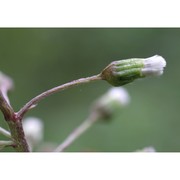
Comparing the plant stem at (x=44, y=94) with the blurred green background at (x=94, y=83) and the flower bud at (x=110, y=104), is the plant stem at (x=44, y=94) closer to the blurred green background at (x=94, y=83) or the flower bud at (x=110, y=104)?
the flower bud at (x=110, y=104)

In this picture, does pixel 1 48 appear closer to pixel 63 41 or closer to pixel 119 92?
pixel 63 41

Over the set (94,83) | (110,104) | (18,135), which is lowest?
(94,83)

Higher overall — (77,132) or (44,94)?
(44,94)

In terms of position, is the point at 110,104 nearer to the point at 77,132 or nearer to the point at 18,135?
the point at 77,132

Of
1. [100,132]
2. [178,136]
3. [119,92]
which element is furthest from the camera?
[100,132]

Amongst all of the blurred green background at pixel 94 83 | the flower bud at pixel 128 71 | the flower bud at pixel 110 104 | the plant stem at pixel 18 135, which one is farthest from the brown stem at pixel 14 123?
the blurred green background at pixel 94 83

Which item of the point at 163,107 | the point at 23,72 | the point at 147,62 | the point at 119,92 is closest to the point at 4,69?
the point at 23,72

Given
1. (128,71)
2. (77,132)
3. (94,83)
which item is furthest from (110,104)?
(94,83)
